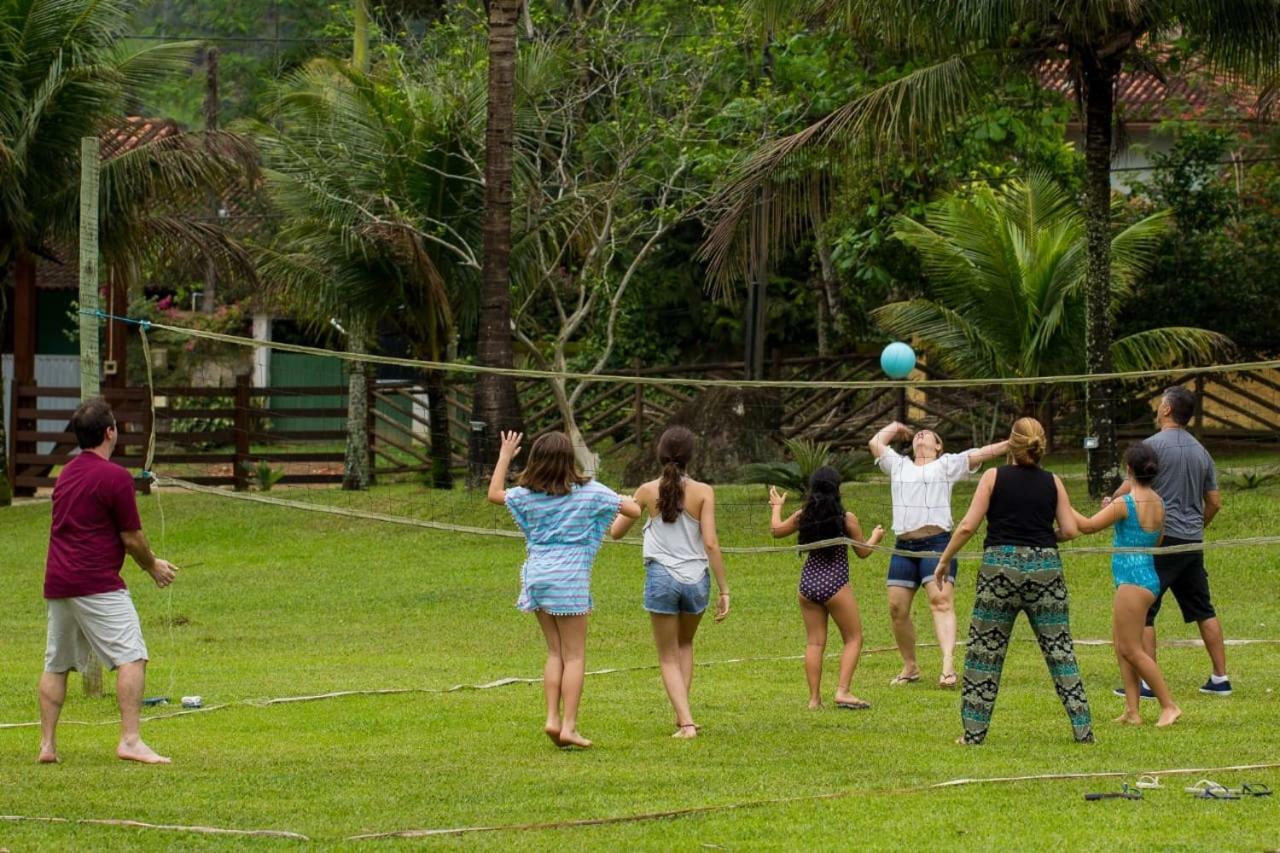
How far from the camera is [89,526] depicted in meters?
8.23

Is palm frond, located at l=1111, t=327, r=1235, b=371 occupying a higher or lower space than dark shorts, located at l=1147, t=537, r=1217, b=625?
higher

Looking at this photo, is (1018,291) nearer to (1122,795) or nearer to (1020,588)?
(1020,588)

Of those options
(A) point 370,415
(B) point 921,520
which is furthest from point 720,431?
(B) point 921,520

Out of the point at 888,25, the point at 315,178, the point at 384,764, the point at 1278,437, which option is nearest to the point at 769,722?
the point at 384,764

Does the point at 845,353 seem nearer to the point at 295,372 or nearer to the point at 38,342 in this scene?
the point at 295,372

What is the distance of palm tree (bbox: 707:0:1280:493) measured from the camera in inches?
622

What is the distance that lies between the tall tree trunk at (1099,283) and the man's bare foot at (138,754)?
37.9 ft

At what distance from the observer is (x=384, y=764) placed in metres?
8.34

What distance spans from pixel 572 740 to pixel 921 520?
2992 millimetres

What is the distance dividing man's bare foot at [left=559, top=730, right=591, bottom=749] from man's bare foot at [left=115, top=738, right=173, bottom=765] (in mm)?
1881

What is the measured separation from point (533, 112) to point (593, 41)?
1.20 m

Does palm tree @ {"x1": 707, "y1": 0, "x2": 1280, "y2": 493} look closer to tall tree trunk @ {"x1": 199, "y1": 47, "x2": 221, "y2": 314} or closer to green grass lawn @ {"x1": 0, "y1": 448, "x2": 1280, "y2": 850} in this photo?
green grass lawn @ {"x1": 0, "y1": 448, "x2": 1280, "y2": 850}

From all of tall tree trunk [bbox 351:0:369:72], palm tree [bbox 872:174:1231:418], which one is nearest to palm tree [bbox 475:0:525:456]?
palm tree [bbox 872:174:1231:418]

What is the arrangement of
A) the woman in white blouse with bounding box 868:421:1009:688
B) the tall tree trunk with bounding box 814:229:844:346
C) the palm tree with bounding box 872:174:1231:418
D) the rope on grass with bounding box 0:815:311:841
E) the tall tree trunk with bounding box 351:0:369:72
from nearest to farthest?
the rope on grass with bounding box 0:815:311:841 < the woman in white blouse with bounding box 868:421:1009:688 < the palm tree with bounding box 872:174:1231:418 < the tall tree trunk with bounding box 351:0:369:72 < the tall tree trunk with bounding box 814:229:844:346
